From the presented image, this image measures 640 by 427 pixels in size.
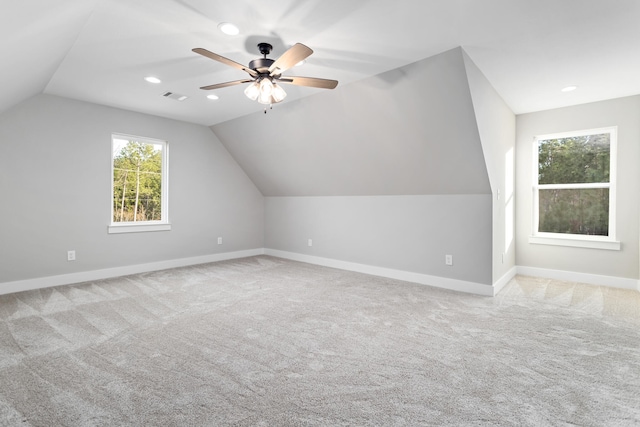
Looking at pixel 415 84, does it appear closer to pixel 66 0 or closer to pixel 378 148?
pixel 378 148

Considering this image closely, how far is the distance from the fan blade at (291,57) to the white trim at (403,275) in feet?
10.4

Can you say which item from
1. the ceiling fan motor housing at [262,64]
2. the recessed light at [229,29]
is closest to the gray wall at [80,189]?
the recessed light at [229,29]

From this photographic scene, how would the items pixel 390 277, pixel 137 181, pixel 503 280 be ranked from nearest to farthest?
pixel 503 280
pixel 390 277
pixel 137 181

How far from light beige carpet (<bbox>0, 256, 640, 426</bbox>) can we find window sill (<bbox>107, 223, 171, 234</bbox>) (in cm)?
101

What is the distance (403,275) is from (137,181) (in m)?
4.29

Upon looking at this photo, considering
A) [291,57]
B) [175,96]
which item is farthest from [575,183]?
[175,96]

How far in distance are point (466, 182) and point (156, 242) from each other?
4606 millimetres

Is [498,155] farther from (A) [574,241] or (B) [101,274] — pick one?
(B) [101,274]

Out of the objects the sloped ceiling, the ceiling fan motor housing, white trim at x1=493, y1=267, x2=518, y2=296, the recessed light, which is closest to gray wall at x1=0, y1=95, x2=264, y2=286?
the sloped ceiling

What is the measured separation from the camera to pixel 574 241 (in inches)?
169

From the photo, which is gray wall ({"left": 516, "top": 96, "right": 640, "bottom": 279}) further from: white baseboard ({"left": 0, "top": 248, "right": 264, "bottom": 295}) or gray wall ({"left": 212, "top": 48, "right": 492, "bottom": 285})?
white baseboard ({"left": 0, "top": 248, "right": 264, "bottom": 295})

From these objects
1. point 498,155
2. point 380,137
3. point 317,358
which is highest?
point 380,137

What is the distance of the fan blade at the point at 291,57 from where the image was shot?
2.06 m

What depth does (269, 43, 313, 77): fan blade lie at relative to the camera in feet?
6.75
